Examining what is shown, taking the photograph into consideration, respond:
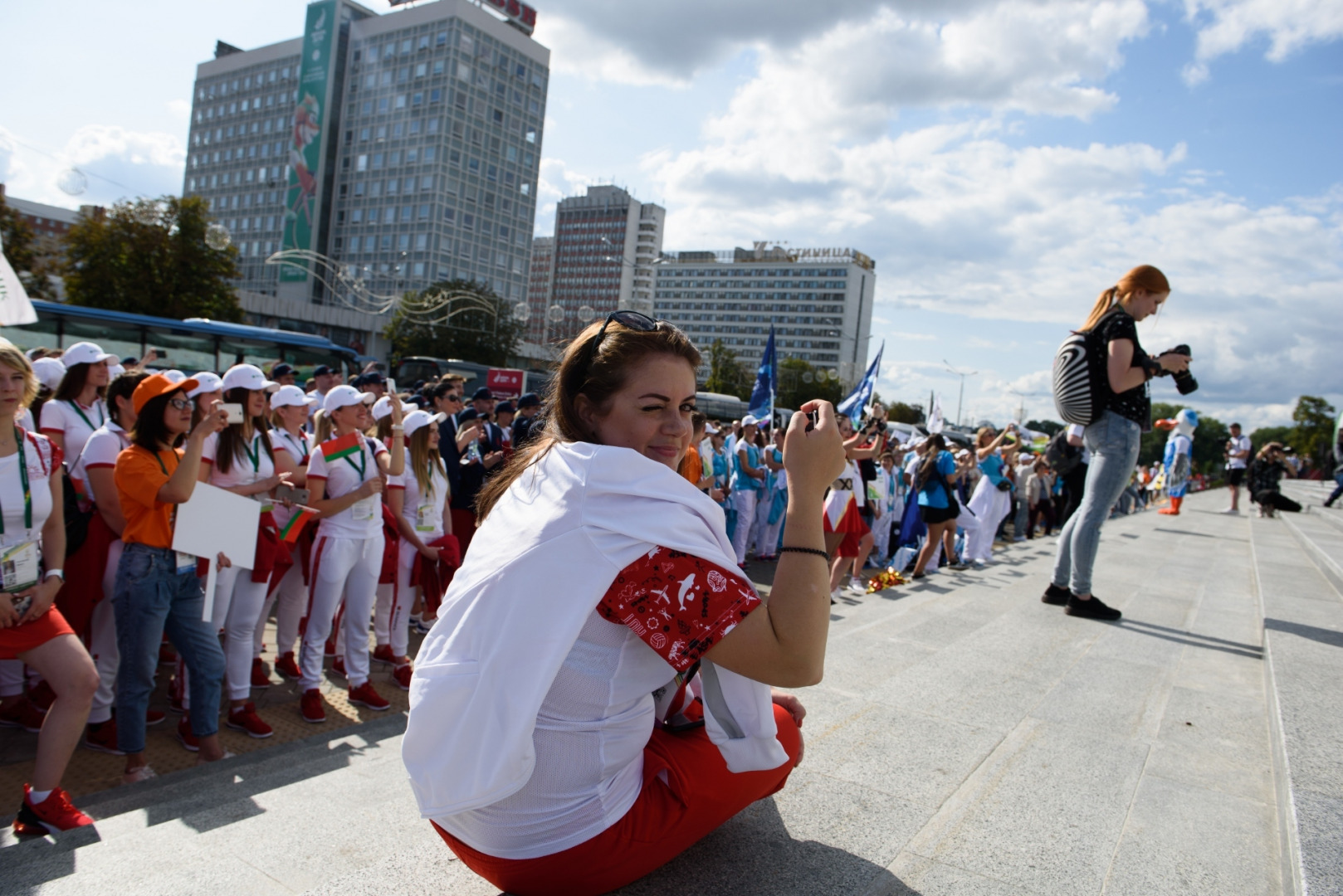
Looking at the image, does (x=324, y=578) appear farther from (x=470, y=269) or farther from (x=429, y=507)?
(x=470, y=269)

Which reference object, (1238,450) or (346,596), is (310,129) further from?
(346,596)

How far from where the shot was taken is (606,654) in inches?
62.7

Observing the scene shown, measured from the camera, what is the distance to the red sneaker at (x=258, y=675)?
5.42 metres

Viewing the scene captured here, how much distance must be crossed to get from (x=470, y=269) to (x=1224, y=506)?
82363 mm

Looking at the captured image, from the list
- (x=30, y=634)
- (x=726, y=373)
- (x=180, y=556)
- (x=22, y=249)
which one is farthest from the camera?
(x=726, y=373)

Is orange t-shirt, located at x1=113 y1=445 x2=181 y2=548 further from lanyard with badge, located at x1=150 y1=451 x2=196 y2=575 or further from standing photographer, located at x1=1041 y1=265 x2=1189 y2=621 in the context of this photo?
standing photographer, located at x1=1041 y1=265 x2=1189 y2=621

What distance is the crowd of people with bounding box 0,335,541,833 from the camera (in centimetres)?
Result: 330

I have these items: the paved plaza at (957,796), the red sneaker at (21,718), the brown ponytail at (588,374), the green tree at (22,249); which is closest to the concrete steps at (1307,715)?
the paved plaza at (957,796)

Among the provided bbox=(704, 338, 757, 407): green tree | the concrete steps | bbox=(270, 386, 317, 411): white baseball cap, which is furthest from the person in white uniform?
bbox=(704, 338, 757, 407): green tree

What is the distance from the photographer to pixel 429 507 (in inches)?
234

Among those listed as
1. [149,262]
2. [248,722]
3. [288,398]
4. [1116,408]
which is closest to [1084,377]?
[1116,408]

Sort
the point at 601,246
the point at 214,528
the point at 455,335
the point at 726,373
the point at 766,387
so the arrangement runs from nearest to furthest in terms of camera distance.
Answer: the point at 214,528 → the point at 766,387 → the point at 455,335 → the point at 726,373 → the point at 601,246

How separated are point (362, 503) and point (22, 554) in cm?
200

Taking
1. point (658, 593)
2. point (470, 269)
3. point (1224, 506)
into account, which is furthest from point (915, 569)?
point (470, 269)
